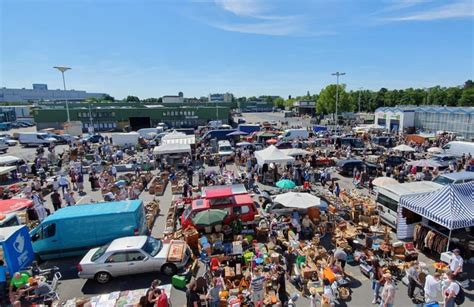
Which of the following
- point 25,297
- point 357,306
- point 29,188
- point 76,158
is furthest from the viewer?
point 76,158

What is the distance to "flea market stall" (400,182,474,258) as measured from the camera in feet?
30.9

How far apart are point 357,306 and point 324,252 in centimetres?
233

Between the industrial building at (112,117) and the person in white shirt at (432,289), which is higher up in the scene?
the industrial building at (112,117)

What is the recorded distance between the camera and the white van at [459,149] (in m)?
24.9

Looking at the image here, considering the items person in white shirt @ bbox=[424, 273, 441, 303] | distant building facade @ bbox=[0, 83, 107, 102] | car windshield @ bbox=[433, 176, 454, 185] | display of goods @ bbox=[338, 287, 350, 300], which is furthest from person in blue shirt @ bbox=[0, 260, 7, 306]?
distant building facade @ bbox=[0, 83, 107, 102]

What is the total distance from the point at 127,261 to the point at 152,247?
905 millimetres

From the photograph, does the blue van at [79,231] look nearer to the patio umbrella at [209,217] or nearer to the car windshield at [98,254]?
the car windshield at [98,254]

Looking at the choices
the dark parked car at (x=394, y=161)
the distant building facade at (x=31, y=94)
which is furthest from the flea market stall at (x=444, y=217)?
the distant building facade at (x=31, y=94)

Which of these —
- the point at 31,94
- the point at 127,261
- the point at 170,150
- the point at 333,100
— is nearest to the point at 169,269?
the point at 127,261

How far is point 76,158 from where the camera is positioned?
28.0 meters

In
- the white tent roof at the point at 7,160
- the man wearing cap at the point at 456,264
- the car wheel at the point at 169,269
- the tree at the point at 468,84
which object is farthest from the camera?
the tree at the point at 468,84

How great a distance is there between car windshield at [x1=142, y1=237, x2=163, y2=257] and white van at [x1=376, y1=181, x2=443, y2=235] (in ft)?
31.8

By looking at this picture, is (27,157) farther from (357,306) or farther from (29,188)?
(357,306)

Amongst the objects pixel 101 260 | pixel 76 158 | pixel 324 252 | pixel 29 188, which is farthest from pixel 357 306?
pixel 76 158
